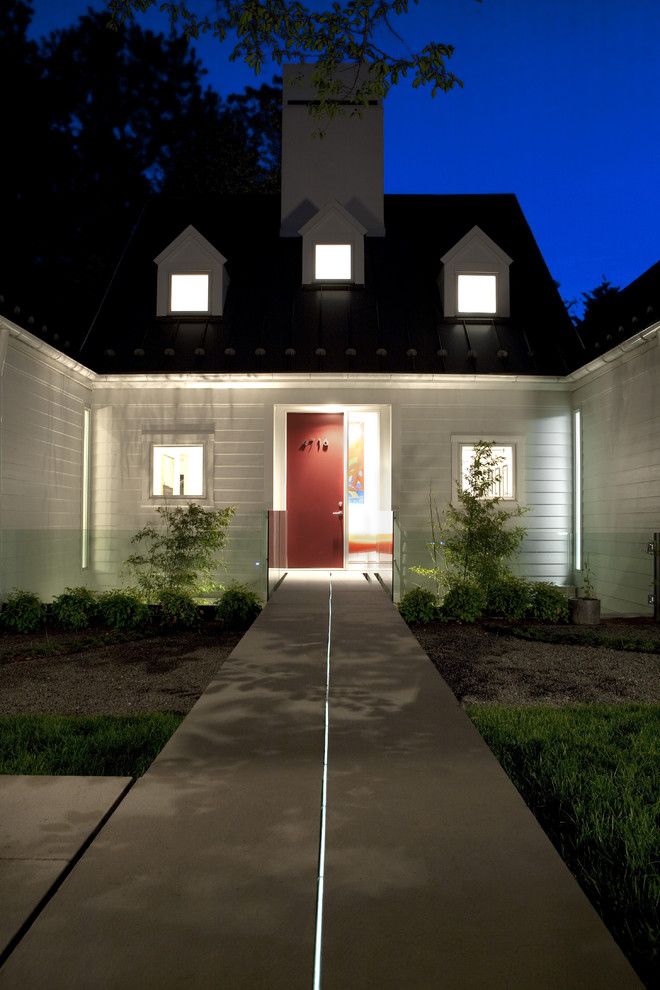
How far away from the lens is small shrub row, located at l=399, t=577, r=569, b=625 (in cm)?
861

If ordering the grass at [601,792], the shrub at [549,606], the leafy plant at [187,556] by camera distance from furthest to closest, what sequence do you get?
the leafy plant at [187,556]
the shrub at [549,606]
the grass at [601,792]

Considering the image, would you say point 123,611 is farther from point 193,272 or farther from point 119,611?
point 193,272

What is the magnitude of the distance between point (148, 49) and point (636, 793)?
2833 centimetres

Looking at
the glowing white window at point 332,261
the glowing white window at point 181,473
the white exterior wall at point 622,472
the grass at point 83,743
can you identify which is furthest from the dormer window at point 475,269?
the grass at point 83,743

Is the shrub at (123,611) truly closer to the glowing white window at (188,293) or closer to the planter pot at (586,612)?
the planter pot at (586,612)

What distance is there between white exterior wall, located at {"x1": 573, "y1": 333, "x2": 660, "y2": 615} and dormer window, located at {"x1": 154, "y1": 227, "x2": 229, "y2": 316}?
5801 millimetres

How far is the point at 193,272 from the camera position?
11.7m

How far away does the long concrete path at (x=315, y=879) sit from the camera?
5.77 ft

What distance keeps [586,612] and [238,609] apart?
4109 mm

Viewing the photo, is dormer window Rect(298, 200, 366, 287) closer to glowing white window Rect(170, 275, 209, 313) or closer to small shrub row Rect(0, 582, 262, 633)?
glowing white window Rect(170, 275, 209, 313)

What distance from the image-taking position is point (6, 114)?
20953 millimetres

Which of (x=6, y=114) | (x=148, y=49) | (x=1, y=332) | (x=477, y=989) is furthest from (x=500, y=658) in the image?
(x=148, y=49)

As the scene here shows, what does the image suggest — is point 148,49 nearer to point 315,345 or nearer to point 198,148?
point 198,148

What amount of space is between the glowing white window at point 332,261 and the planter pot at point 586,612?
6.50m
